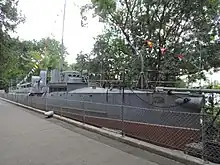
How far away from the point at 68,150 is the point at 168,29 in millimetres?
14243

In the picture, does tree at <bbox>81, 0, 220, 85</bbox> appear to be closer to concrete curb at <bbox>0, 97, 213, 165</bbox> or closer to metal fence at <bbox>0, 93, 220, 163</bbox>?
metal fence at <bbox>0, 93, 220, 163</bbox>

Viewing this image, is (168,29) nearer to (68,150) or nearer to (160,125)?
(160,125)

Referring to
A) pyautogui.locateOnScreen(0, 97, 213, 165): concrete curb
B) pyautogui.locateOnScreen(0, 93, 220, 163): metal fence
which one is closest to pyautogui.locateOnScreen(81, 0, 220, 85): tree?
pyautogui.locateOnScreen(0, 93, 220, 163): metal fence

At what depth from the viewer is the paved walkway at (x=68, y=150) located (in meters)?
5.20

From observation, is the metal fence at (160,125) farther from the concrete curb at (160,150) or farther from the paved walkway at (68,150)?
the paved walkway at (68,150)

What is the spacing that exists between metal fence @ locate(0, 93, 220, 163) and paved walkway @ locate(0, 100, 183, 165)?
662mm

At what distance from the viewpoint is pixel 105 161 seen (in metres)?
5.21

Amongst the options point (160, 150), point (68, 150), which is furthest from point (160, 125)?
point (68, 150)

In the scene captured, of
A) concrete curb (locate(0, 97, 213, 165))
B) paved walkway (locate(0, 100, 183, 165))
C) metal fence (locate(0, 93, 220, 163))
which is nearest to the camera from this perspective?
concrete curb (locate(0, 97, 213, 165))

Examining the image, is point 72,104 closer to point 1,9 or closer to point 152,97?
point 152,97

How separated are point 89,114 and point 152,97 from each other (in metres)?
3.18

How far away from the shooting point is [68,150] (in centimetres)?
614

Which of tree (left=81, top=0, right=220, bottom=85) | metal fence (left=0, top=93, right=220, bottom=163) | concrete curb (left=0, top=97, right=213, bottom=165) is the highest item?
tree (left=81, top=0, right=220, bottom=85)

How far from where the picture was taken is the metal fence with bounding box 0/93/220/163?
5023mm
